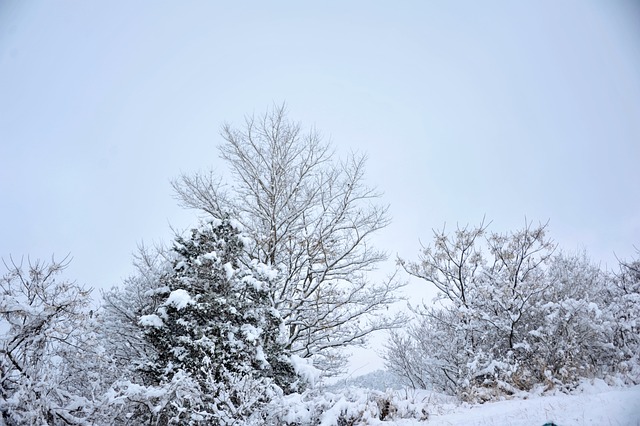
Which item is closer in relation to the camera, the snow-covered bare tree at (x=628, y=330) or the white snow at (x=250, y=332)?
the white snow at (x=250, y=332)

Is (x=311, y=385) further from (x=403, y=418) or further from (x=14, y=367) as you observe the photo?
(x=14, y=367)

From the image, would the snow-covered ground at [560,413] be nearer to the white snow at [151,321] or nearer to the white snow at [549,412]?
the white snow at [549,412]

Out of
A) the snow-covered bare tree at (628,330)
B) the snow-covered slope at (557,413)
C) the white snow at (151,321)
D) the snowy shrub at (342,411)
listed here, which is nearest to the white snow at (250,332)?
the snowy shrub at (342,411)

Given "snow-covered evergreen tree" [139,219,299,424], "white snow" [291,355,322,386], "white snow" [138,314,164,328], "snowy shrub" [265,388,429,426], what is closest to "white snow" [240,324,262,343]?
"snow-covered evergreen tree" [139,219,299,424]

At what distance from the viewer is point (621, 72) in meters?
9.95

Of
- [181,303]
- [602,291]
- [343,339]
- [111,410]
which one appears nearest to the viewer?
[111,410]

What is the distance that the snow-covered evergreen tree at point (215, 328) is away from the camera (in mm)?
5527

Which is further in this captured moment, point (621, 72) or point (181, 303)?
point (621, 72)

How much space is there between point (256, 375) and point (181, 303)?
2.10 m

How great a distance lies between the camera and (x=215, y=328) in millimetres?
6422

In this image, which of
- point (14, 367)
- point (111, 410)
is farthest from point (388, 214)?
point (14, 367)

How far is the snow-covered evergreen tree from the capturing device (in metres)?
5.53

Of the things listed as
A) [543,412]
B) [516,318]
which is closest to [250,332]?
[543,412]

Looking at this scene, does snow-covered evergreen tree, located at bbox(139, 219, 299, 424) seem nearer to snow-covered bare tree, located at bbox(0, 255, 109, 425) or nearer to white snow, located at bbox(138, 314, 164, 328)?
white snow, located at bbox(138, 314, 164, 328)
